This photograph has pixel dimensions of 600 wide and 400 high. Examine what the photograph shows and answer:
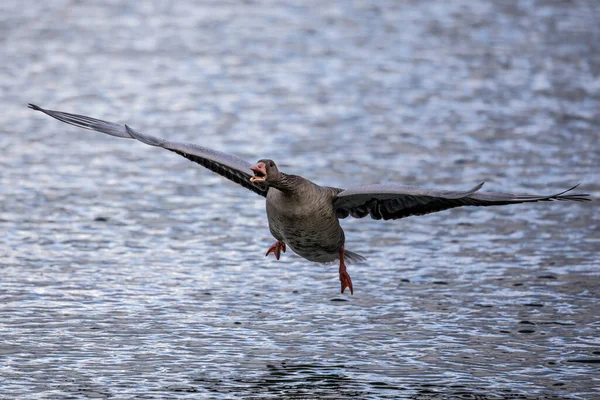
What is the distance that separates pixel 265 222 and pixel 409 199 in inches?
176

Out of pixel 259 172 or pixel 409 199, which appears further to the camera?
pixel 409 199

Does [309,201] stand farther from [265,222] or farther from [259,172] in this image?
[265,222]

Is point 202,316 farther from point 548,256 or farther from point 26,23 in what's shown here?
point 26,23

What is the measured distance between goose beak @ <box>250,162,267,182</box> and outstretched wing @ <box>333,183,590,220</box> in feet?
3.02

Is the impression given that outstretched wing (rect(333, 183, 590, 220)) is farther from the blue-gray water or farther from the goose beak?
the blue-gray water

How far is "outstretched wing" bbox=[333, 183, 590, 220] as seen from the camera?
11.5m

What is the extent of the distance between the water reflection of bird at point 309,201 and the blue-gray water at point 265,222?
2.93ft

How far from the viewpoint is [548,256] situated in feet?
50.6

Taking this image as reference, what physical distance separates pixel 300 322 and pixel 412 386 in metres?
2.17

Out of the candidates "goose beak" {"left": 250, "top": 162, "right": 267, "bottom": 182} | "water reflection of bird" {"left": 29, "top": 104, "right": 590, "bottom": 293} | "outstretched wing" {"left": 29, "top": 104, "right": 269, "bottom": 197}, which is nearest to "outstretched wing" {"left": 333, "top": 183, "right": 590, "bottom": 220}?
"water reflection of bird" {"left": 29, "top": 104, "right": 590, "bottom": 293}

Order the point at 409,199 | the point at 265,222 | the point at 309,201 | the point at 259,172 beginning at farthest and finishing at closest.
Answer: the point at 265,222 < the point at 409,199 < the point at 309,201 < the point at 259,172

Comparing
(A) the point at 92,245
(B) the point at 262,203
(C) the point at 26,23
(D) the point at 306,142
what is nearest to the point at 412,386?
(A) the point at 92,245

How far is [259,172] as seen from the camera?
39.1 feet

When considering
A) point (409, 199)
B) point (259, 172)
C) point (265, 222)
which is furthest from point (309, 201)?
point (265, 222)
